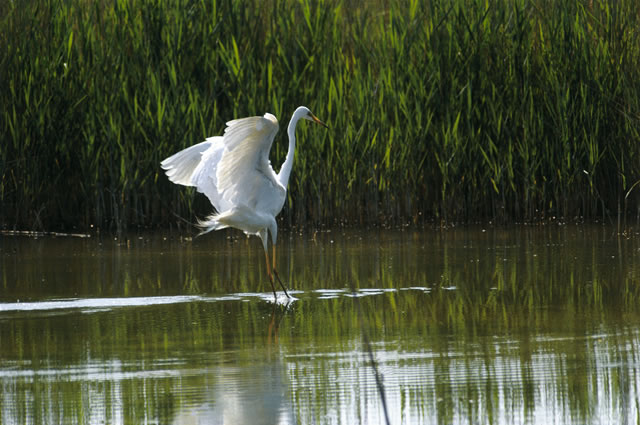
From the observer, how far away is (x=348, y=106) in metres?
12.9

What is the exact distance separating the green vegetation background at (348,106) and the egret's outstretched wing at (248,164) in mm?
3235

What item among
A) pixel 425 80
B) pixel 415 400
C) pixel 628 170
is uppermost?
pixel 425 80

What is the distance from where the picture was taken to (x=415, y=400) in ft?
16.2

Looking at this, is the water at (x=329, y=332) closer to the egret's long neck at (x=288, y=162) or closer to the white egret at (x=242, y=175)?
the white egret at (x=242, y=175)

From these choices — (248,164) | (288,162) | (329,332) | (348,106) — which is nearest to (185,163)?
(288,162)

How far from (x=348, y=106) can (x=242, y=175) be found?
430cm

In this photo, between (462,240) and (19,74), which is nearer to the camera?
(462,240)

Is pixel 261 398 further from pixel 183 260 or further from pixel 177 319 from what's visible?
pixel 183 260

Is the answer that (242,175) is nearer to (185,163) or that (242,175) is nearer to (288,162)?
(288,162)

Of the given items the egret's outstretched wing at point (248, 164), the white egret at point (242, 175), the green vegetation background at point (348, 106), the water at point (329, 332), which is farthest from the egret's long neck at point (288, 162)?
the green vegetation background at point (348, 106)

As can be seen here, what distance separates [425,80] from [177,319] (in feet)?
19.3

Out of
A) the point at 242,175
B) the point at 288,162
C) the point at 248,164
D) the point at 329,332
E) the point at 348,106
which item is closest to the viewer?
the point at 329,332

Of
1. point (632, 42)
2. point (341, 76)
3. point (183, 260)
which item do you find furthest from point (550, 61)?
point (183, 260)

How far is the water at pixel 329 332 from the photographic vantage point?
193 inches
